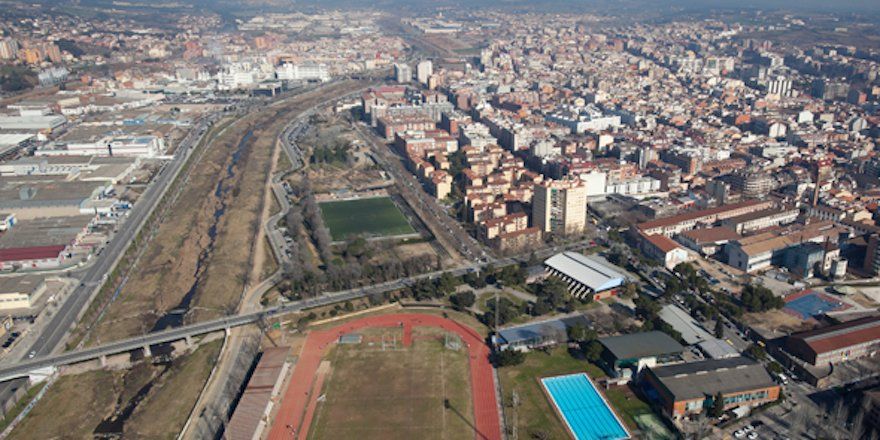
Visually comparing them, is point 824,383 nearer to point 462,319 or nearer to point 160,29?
point 462,319

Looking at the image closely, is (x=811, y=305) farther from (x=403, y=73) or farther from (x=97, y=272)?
(x=403, y=73)

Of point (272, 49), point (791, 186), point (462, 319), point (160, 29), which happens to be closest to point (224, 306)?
point (462, 319)

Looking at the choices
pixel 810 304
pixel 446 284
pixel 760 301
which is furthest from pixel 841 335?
pixel 446 284

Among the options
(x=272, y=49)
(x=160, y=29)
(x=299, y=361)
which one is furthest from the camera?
(x=160, y=29)

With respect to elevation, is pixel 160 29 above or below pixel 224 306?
above

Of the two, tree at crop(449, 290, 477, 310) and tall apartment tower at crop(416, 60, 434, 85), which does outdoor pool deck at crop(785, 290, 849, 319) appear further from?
tall apartment tower at crop(416, 60, 434, 85)
